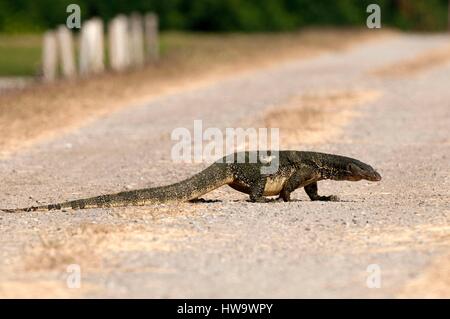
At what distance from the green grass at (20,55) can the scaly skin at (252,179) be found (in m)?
21.4

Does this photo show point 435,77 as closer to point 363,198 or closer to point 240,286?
point 363,198

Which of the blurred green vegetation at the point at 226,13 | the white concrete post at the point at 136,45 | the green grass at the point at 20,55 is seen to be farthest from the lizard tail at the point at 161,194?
the blurred green vegetation at the point at 226,13

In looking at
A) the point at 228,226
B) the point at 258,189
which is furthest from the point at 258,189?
the point at 228,226

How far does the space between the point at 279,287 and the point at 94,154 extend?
8.81 metres

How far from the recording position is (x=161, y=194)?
11961 mm

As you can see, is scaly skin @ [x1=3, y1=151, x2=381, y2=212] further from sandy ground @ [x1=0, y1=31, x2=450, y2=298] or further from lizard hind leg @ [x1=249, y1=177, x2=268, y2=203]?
sandy ground @ [x1=0, y1=31, x2=450, y2=298]

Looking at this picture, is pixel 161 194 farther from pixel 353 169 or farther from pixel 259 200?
pixel 353 169

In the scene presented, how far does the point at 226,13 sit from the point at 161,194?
49.3 metres

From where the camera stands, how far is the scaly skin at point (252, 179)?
11.9 meters

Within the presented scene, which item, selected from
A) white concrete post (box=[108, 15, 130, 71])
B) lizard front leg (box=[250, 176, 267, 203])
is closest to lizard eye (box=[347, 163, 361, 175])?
lizard front leg (box=[250, 176, 267, 203])

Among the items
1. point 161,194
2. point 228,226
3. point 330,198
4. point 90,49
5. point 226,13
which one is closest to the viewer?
point 228,226

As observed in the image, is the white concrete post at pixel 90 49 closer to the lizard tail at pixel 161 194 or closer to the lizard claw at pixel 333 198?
the lizard claw at pixel 333 198

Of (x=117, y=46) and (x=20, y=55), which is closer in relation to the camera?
(x=117, y=46)

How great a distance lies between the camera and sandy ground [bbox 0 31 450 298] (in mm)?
8680
